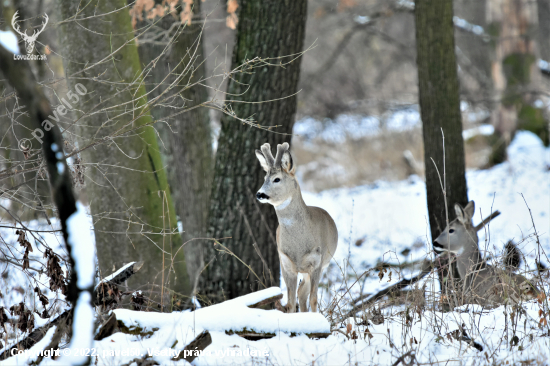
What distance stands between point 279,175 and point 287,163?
13 centimetres

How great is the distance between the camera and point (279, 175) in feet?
16.4

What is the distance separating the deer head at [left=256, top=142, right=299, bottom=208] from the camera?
491 cm

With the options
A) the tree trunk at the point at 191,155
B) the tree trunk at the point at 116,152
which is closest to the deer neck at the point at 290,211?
the tree trunk at the point at 116,152

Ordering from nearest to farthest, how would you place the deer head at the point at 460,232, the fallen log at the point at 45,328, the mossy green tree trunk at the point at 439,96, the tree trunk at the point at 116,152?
the fallen log at the point at 45,328 → the tree trunk at the point at 116,152 → the deer head at the point at 460,232 → the mossy green tree trunk at the point at 439,96

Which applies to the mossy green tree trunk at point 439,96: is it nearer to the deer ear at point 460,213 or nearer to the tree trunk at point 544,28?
the deer ear at point 460,213

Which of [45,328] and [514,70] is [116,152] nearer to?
[45,328]

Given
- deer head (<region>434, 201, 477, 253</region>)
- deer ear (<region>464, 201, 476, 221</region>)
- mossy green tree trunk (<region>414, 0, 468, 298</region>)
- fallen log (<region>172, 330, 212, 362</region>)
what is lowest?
fallen log (<region>172, 330, 212, 362</region>)

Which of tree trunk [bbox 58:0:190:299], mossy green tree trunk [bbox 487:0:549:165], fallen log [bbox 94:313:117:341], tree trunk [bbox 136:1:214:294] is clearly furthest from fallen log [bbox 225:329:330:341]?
mossy green tree trunk [bbox 487:0:549:165]

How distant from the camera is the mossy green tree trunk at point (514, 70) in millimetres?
12750

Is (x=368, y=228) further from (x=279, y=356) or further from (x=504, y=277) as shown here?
(x=279, y=356)

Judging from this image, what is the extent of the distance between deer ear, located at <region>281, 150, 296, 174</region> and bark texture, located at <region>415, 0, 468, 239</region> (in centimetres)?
232

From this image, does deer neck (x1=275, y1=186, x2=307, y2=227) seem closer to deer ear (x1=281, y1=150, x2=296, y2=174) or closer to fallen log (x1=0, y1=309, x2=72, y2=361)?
deer ear (x1=281, y1=150, x2=296, y2=174)

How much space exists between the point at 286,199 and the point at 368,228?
5.80 meters

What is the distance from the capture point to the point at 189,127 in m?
8.00
